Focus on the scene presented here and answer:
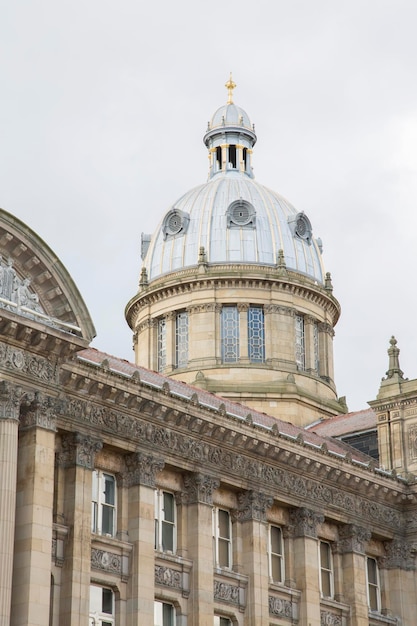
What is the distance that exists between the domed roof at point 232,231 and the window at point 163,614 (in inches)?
1223

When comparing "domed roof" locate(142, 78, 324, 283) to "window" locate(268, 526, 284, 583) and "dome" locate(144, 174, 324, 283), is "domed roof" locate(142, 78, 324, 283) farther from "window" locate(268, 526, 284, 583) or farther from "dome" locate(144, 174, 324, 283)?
"window" locate(268, 526, 284, 583)

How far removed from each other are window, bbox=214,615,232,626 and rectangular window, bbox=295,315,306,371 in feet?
86.9

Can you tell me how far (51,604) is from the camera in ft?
143

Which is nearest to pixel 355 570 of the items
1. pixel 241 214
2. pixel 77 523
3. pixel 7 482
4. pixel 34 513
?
pixel 77 523

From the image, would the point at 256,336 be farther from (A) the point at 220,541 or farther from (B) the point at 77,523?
(B) the point at 77,523

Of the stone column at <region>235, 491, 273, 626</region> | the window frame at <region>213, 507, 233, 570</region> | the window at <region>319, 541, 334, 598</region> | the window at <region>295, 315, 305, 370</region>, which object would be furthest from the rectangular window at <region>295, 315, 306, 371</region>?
the window frame at <region>213, 507, 233, 570</region>

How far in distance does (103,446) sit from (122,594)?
4941 mm

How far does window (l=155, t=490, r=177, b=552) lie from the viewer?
162ft

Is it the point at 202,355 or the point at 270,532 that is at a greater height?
the point at 202,355

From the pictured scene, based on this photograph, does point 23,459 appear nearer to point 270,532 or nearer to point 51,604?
point 51,604

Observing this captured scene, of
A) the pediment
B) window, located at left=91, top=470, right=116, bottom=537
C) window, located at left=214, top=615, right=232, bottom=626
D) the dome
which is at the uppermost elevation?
the dome

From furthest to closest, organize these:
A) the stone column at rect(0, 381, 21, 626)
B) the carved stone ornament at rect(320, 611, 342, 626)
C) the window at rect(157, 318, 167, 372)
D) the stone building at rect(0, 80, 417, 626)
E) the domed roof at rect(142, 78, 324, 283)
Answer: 1. the domed roof at rect(142, 78, 324, 283)
2. the window at rect(157, 318, 167, 372)
3. the carved stone ornament at rect(320, 611, 342, 626)
4. the stone building at rect(0, 80, 417, 626)
5. the stone column at rect(0, 381, 21, 626)

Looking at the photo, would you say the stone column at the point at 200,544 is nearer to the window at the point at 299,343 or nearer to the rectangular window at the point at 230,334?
the rectangular window at the point at 230,334

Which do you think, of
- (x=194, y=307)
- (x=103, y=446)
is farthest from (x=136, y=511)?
(x=194, y=307)
